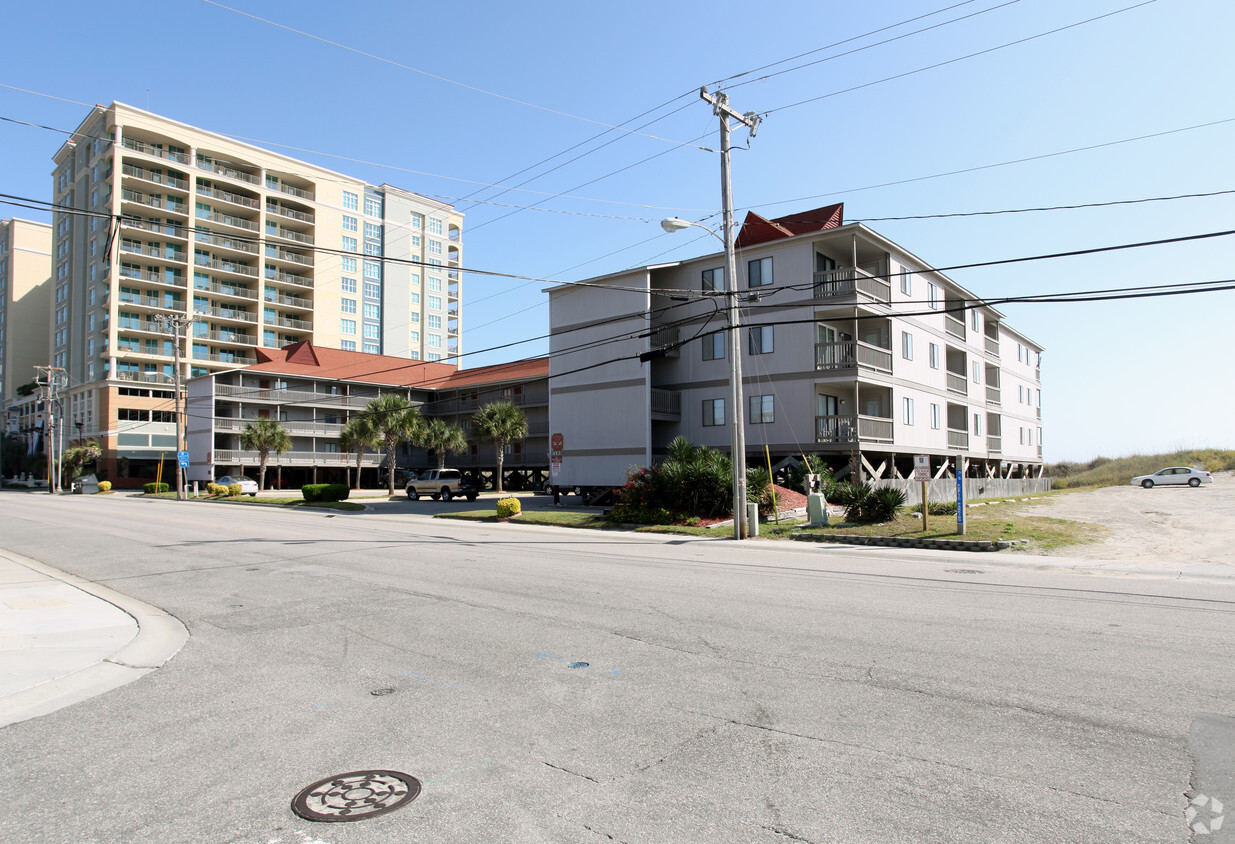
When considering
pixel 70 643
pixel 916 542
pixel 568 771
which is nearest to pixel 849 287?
pixel 916 542

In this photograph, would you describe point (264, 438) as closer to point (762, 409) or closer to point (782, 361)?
point (762, 409)

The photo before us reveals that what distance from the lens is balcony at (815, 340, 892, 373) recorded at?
31469 mm

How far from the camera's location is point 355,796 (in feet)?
14.0

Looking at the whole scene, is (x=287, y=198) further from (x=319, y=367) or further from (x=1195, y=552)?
(x=1195, y=552)

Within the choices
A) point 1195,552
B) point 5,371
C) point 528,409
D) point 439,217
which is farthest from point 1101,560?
point 5,371

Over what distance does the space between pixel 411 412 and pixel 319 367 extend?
49.4 feet

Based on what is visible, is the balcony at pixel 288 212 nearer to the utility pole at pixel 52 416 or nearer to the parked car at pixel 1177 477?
the utility pole at pixel 52 416

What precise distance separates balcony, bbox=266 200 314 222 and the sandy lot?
86.7 meters

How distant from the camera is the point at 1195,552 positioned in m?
17.2

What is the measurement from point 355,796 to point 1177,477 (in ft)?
193

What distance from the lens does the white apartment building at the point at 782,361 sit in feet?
105

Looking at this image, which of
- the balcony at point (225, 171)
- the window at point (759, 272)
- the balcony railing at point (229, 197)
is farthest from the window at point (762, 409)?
the balcony at point (225, 171)

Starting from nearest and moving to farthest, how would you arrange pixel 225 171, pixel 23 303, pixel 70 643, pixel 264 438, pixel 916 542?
pixel 70 643 < pixel 916 542 < pixel 264 438 < pixel 225 171 < pixel 23 303

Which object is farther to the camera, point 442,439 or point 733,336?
point 442,439
